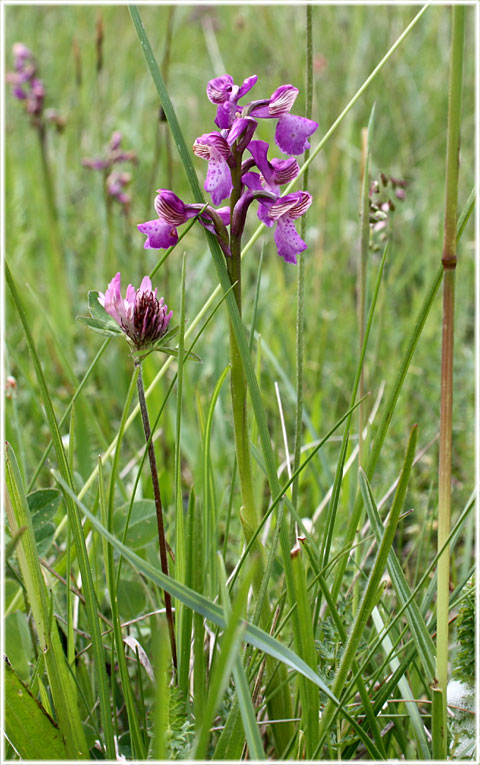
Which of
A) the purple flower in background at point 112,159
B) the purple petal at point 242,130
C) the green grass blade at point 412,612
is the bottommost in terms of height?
the green grass blade at point 412,612

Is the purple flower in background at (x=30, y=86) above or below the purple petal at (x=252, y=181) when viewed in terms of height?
above

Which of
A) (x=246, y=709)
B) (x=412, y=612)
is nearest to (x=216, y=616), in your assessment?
(x=246, y=709)

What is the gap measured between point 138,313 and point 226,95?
0.72ft

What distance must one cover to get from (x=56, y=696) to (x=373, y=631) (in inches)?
15.6

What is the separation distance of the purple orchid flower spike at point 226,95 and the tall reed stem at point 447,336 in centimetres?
18

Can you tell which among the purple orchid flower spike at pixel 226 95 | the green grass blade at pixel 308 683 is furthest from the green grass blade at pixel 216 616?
the purple orchid flower spike at pixel 226 95

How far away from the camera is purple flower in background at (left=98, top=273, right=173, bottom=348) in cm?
65

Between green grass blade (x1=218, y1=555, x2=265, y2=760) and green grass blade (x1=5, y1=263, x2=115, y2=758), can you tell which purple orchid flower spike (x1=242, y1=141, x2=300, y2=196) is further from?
green grass blade (x1=218, y1=555, x2=265, y2=760)

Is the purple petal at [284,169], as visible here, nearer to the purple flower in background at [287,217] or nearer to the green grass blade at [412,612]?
the purple flower in background at [287,217]

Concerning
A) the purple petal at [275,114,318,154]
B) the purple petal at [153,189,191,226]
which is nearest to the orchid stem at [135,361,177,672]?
the purple petal at [153,189,191,226]

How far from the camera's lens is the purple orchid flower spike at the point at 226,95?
0.63 m

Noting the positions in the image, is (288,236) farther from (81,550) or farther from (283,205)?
(81,550)

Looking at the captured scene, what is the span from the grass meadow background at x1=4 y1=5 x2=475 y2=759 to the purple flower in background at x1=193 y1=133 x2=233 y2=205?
19 centimetres

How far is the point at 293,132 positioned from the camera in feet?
2.15
